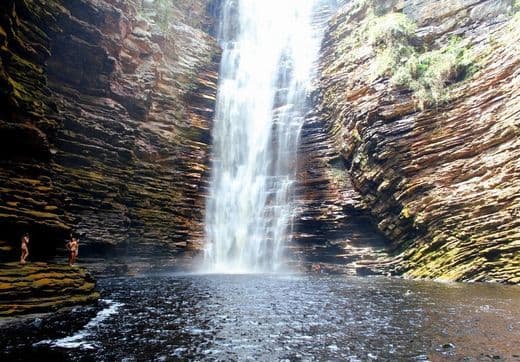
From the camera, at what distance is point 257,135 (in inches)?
1226

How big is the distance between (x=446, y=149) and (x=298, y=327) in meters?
15.9

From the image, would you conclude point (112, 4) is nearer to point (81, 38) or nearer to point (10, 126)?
point (81, 38)

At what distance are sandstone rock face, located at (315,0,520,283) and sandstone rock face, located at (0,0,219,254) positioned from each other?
1226 centimetres

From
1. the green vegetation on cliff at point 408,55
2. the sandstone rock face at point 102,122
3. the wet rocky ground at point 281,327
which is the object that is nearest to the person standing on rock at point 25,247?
the sandstone rock face at point 102,122

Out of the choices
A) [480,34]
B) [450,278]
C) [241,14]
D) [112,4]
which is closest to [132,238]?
[112,4]

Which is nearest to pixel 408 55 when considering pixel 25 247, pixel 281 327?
pixel 281 327

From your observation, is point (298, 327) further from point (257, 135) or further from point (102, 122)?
point (257, 135)

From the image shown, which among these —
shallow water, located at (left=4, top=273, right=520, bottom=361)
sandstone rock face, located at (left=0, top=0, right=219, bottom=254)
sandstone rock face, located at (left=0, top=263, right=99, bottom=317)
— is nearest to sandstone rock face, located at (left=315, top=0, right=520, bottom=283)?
shallow water, located at (left=4, top=273, right=520, bottom=361)

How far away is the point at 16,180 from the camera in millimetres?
12492

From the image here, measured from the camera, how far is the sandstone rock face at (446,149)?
17.2m

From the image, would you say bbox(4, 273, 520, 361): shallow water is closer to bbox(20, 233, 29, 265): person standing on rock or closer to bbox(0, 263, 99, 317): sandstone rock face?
bbox(0, 263, 99, 317): sandstone rock face

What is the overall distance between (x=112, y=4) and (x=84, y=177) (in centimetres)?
1297

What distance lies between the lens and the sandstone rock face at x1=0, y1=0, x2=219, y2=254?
42.7 ft

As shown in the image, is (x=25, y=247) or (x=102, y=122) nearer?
(x=25, y=247)
